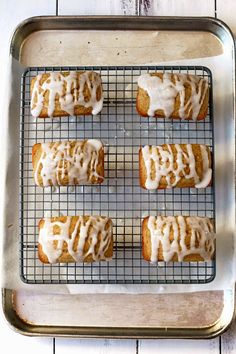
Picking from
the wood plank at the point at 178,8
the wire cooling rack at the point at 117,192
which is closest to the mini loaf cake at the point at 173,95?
the wire cooling rack at the point at 117,192

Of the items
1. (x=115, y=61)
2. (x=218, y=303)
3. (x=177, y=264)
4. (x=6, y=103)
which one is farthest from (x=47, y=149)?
(x=218, y=303)

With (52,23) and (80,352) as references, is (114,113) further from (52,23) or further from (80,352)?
(80,352)

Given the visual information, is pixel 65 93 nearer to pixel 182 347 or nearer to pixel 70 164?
pixel 70 164

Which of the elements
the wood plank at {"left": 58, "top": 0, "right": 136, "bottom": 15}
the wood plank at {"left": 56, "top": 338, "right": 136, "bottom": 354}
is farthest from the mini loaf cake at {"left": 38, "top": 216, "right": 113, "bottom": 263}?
the wood plank at {"left": 58, "top": 0, "right": 136, "bottom": 15}

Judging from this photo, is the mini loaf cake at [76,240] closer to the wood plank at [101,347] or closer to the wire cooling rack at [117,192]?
the wire cooling rack at [117,192]

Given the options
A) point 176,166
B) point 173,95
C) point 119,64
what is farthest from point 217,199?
point 119,64
